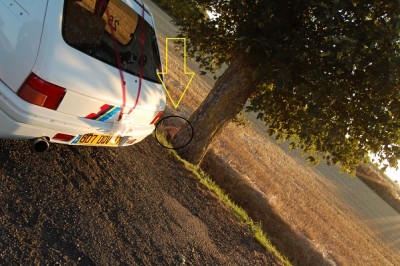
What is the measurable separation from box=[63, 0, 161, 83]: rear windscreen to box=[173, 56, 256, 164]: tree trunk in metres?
2.42

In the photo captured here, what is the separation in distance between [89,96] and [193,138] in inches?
163

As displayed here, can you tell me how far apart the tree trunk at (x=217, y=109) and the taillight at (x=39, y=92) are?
441 centimetres

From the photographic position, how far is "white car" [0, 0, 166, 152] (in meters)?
3.86

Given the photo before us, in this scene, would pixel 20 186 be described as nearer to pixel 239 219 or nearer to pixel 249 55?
pixel 239 219

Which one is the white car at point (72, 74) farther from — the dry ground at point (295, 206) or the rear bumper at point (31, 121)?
the dry ground at point (295, 206)

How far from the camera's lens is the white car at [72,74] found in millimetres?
3855

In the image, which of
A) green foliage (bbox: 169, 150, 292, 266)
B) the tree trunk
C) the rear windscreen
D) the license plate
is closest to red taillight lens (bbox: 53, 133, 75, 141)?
the license plate

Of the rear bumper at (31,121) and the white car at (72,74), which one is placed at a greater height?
the white car at (72,74)

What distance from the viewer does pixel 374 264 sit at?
13102mm

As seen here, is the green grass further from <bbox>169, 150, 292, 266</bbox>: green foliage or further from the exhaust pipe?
the exhaust pipe

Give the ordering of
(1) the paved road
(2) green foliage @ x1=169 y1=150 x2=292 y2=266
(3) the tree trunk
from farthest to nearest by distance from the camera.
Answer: (1) the paved road < (3) the tree trunk < (2) green foliage @ x1=169 y1=150 x2=292 y2=266

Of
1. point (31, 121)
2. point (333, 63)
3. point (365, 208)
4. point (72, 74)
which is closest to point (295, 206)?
point (333, 63)

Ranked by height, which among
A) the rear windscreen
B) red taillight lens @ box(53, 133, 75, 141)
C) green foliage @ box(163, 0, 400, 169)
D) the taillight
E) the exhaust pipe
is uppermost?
green foliage @ box(163, 0, 400, 169)

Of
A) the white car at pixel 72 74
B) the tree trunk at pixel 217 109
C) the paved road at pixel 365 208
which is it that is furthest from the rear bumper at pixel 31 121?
the paved road at pixel 365 208
